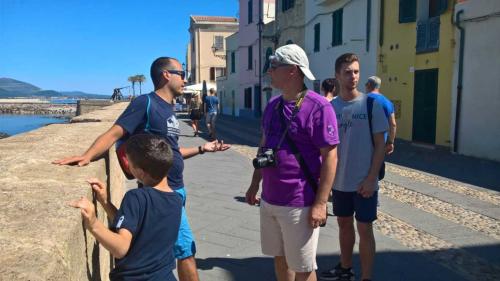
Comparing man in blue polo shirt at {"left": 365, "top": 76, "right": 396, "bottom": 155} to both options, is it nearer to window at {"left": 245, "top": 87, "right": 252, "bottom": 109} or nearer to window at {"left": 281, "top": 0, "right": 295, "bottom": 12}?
window at {"left": 281, "top": 0, "right": 295, "bottom": 12}

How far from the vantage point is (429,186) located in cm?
734

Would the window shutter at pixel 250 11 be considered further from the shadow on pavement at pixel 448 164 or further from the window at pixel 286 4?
the shadow on pavement at pixel 448 164

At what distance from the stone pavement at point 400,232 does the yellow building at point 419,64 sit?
16.3 feet

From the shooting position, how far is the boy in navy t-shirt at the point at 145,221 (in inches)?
70.4

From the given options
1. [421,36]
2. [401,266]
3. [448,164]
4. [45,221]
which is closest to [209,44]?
[421,36]

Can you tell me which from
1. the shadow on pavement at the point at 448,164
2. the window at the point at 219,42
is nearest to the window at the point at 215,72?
the window at the point at 219,42

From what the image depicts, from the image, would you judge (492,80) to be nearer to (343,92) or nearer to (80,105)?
(343,92)

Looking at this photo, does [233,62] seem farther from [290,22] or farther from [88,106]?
[88,106]

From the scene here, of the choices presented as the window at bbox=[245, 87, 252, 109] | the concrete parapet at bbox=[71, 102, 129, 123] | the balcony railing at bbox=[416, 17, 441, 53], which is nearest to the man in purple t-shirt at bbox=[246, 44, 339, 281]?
the concrete parapet at bbox=[71, 102, 129, 123]

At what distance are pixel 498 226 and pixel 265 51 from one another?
76.1 feet

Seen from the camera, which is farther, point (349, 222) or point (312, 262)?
point (349, 222)

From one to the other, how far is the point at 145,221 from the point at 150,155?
291 mm

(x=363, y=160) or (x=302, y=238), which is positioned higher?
(x=363, y=160)

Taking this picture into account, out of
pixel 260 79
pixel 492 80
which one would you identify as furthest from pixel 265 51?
pixel 492 80
